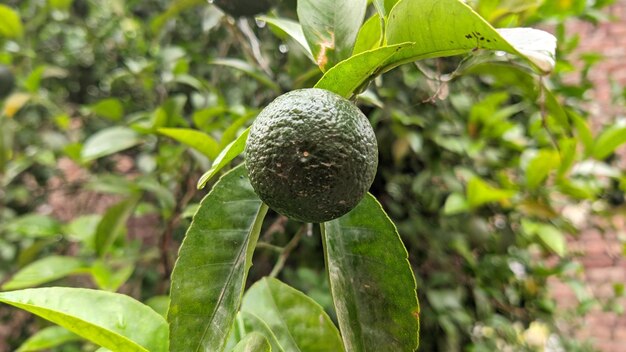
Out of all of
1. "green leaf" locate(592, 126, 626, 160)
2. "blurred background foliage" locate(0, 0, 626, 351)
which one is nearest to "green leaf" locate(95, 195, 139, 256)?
"blurred background foliage" locate(0, 0, 626, 351)

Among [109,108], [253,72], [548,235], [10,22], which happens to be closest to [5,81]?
[10,22]

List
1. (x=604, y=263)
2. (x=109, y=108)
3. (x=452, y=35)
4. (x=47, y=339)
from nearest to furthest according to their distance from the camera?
(x=452, y=35) → (x=47, y=339) → (x=109, y=108) → (x=604, y=263)

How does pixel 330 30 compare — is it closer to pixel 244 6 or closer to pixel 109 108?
pixel 244 6

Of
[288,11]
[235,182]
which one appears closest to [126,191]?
[288,11]

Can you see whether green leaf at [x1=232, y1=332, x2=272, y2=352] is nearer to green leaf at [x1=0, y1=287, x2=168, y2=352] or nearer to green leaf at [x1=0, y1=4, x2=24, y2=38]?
green leaf at [x1=0, y1=287, x2=168, y2=352]

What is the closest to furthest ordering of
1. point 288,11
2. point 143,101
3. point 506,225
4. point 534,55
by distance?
point 534,55 < point 288,11 < point 506,225 < point 143,101

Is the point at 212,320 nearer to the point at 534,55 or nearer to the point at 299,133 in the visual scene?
the point at 299,133
